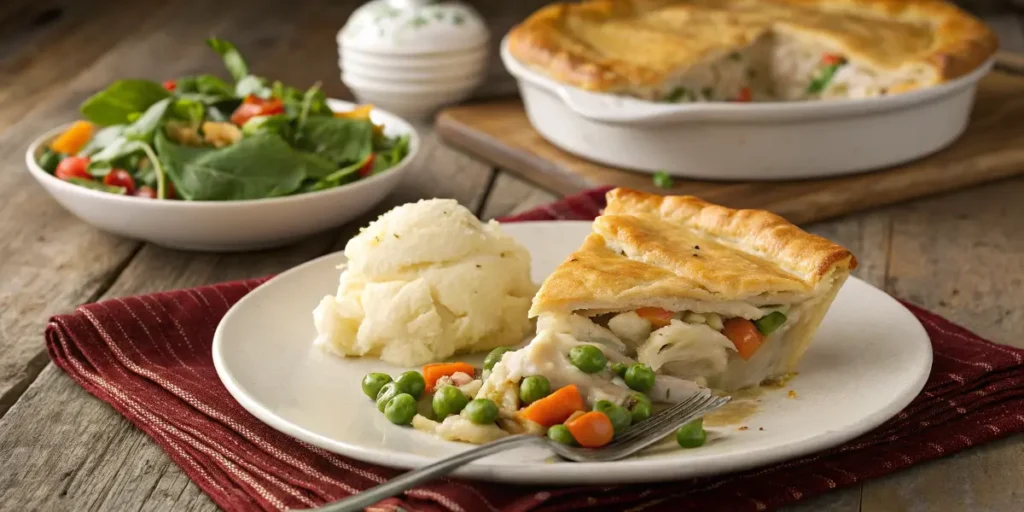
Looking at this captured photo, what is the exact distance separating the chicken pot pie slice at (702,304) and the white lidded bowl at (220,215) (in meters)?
1.38

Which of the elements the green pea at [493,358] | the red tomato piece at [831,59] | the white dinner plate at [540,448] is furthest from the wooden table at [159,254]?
the red tomato piece at [831,59]

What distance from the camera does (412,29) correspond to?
235 inches

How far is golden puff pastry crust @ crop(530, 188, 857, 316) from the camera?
3035 mm

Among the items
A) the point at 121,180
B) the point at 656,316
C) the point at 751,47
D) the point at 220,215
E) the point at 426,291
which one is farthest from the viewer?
the point at 751,47

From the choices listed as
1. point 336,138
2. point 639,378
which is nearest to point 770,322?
point 639,378

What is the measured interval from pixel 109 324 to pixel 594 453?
1662mm

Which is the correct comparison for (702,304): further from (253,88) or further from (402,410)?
(253,88)

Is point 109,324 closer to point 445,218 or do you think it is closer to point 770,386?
point 445,218

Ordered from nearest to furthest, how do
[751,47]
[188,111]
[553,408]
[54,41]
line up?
1. [553,408]
2. [188,111]
3. [751,47]
4. [54,41]

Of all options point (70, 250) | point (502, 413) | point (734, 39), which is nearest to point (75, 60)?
point (70, 250)

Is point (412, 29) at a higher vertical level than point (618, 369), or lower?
lower

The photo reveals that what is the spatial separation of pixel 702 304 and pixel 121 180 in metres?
2.43

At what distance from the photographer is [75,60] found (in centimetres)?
732

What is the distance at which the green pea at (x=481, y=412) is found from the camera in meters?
2.71
